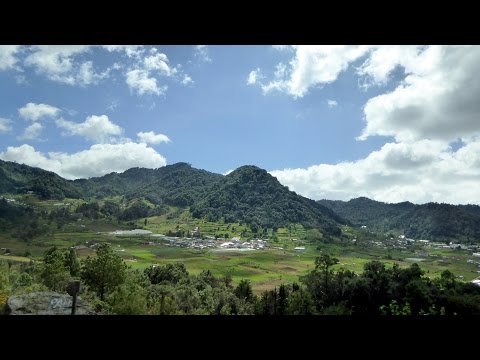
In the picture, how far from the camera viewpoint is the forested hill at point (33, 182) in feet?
275

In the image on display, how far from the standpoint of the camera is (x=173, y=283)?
3603cm

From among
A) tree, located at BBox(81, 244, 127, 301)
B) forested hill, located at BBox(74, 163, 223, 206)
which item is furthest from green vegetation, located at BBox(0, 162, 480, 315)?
forested hill, located at BBox(74, 163, 223, 206)

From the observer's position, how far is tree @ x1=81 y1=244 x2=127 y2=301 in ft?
70.0

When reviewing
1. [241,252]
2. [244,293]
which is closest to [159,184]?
[241,252]

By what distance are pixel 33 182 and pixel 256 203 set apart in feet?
174

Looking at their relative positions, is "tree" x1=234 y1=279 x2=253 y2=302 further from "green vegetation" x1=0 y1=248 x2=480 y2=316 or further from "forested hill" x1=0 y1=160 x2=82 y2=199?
"forested hill" x1=0 y1=160 x2=82 y2=199

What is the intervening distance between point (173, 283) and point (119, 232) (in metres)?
38.7

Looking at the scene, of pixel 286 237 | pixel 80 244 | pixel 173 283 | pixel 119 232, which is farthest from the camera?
pixel 286 237

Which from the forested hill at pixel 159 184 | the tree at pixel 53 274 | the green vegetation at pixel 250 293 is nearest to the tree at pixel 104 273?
the green vegetation at pixel 250 293
